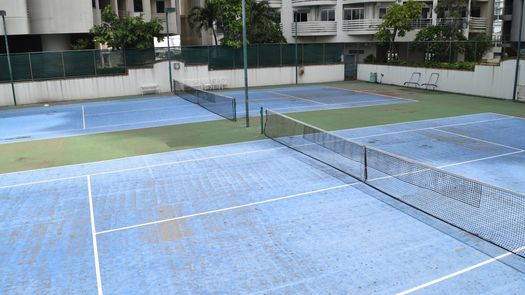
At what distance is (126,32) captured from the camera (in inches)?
1267

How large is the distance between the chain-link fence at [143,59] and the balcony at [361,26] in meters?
9.43

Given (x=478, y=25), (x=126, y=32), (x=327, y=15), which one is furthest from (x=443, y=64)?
(x=126, y=32)

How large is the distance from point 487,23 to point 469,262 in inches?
1783

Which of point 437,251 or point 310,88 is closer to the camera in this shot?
point 437,251

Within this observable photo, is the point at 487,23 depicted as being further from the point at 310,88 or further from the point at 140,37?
the point at 140,37

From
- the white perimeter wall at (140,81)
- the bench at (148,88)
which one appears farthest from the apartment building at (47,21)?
the bench at (148,88)

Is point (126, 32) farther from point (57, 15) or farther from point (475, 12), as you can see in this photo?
point (475, 12)

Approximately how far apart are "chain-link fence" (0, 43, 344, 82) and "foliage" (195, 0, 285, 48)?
147 cm

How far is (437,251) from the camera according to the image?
8.19 metres

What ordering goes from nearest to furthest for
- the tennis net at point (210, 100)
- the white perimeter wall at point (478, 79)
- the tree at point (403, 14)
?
the tennis net at point (210, 100) → the white perimeter wall at point (478, 79) → the tree at point (403, 14)

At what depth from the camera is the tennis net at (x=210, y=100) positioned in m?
22.2

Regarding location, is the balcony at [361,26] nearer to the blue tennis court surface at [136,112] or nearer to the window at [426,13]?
the window at [426,13]

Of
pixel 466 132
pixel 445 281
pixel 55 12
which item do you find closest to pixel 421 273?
pixel 445 281

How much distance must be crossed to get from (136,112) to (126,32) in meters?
10.1
